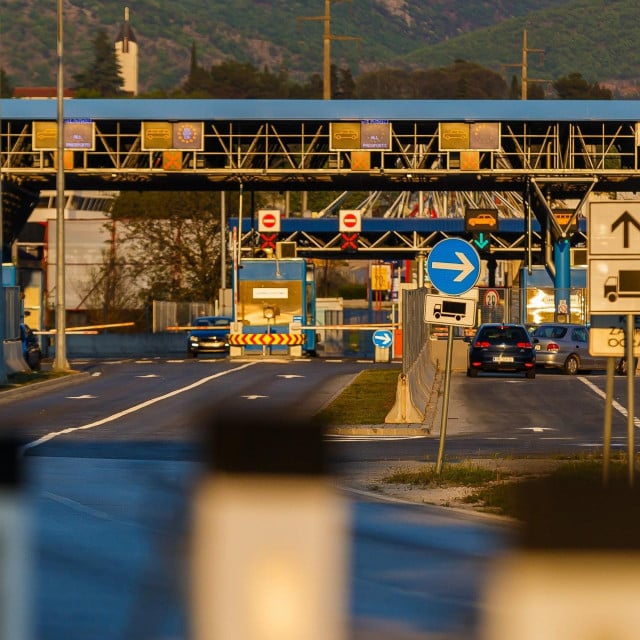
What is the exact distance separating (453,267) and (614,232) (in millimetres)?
5457

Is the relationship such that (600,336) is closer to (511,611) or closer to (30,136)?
(511,611)

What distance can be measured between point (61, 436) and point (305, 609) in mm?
22644

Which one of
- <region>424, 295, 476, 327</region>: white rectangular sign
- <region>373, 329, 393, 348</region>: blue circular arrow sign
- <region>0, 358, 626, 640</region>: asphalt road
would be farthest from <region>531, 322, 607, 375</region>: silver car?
<region>424, 295, 476, 327</region>: white rectangular sign

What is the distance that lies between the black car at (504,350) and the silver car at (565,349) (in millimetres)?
1961

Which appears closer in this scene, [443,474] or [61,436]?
[443,474]

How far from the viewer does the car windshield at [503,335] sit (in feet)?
147

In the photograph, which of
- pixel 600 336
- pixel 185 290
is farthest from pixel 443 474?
pixel 185 290

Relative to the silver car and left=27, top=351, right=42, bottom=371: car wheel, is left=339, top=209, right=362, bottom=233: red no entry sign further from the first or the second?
left=27, top=351, right=42, bottom=371: car wheel

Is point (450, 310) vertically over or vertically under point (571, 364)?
over

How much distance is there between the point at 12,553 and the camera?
2.57 metres

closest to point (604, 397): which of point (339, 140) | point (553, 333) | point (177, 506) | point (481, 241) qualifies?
point (553, 333)

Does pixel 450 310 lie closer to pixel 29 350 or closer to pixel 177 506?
pixel 177 506

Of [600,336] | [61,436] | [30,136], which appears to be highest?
[30,136]

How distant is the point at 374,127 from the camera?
62.9m
